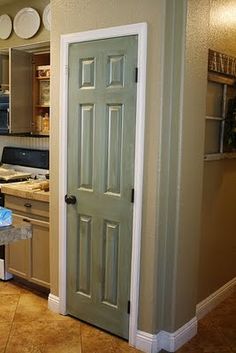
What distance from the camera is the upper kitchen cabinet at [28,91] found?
150 inches

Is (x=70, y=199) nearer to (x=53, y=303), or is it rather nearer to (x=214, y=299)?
(x=53, y=303)

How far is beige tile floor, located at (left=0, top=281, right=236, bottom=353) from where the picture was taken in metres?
2.67

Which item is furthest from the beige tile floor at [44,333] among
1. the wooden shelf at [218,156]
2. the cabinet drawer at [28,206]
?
the wooden shelf at [218,156]

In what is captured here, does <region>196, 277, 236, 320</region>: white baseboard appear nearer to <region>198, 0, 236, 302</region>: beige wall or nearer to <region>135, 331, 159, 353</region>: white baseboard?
<region>198, 0, 236, 302</region>: beige wall

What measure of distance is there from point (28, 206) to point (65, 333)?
109cm

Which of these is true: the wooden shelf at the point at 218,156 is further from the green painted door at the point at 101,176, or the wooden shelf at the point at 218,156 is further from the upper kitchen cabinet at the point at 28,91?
the upper kitchen cabinet at the point at 28,91

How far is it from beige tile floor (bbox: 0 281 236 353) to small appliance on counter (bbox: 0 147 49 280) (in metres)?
0.66

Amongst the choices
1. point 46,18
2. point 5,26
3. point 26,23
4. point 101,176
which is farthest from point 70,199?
point 5,26

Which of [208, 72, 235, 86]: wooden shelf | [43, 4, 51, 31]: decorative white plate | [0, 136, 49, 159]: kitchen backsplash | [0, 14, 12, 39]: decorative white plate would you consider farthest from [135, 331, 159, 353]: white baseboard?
[0, 14, 12, 39]: decorative white plate

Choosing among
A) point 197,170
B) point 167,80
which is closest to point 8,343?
point 197,170

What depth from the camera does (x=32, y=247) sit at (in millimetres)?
3434

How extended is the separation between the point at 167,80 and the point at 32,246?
1.85 metres

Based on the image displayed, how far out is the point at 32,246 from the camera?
3432 mm

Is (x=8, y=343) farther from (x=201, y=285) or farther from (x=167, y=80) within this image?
(x=167, y=80)
